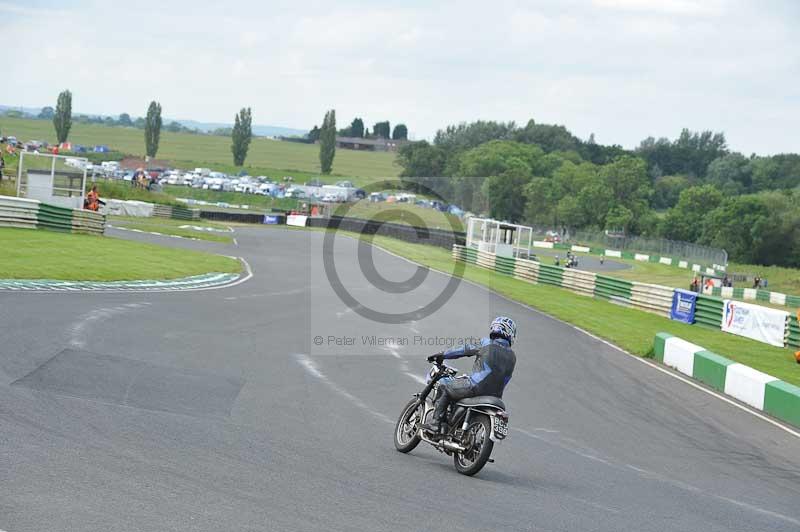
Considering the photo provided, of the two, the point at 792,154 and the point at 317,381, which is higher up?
the point at 792,154

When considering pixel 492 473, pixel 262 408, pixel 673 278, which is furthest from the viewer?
pixel 673 278

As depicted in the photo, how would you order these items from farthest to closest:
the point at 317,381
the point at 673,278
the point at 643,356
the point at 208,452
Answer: the point at 673,278 → the point at 643,356 → the point at 317,381 → the point at 208,452

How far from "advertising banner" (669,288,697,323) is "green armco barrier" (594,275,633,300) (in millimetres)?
3747

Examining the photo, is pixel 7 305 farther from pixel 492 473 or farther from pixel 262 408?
pixel 492 473

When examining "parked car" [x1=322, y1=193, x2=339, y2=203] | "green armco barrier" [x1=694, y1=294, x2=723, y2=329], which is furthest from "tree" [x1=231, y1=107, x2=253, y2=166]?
"green armco barrier" [x1=694, y1=294, x2=723, y2=329]

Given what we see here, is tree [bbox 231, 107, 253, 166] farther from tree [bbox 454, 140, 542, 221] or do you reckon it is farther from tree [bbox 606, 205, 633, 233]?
tree [bbox 606, 205, 633, 233]

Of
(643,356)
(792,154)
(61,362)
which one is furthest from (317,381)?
(792,154)

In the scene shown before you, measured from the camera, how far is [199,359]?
14914 mm

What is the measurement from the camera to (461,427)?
982 centimetres

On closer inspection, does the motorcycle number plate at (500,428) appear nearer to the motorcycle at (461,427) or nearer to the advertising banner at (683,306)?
the motorcycle at (461,427)

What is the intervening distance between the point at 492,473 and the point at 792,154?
199 m

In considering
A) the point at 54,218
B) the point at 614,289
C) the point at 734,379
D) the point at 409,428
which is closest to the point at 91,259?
the point at 54,218

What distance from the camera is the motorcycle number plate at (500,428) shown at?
922 centimetres

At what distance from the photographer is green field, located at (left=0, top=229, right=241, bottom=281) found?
24.0 meters
